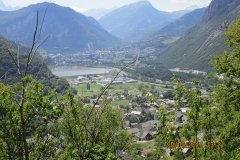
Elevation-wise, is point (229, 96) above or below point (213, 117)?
above

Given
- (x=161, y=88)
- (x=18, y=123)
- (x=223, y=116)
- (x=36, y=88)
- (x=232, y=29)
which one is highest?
(x=232, y=29)

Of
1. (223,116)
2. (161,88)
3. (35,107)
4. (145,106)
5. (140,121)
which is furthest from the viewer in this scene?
(161,88)

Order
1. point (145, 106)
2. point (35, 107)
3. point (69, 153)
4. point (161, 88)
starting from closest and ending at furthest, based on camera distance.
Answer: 1. point (69, 153)
2. point (35, 107)
3. point (145, 106)
4. point (161, 88)

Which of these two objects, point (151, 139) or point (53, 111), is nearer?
point (53, 111)

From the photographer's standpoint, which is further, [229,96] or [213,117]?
[229,96]

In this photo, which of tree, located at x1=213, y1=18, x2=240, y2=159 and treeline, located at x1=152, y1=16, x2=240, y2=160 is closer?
treeline, located at x1=152, y1=16, x2=240, y2=160

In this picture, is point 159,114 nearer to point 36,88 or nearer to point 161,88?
point 36,88

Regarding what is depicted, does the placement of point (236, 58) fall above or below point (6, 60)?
above

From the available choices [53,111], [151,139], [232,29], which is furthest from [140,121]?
[53,111]

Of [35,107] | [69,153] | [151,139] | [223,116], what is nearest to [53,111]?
[35,107]

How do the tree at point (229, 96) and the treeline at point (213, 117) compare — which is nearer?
the treeline at point (213, 117)
